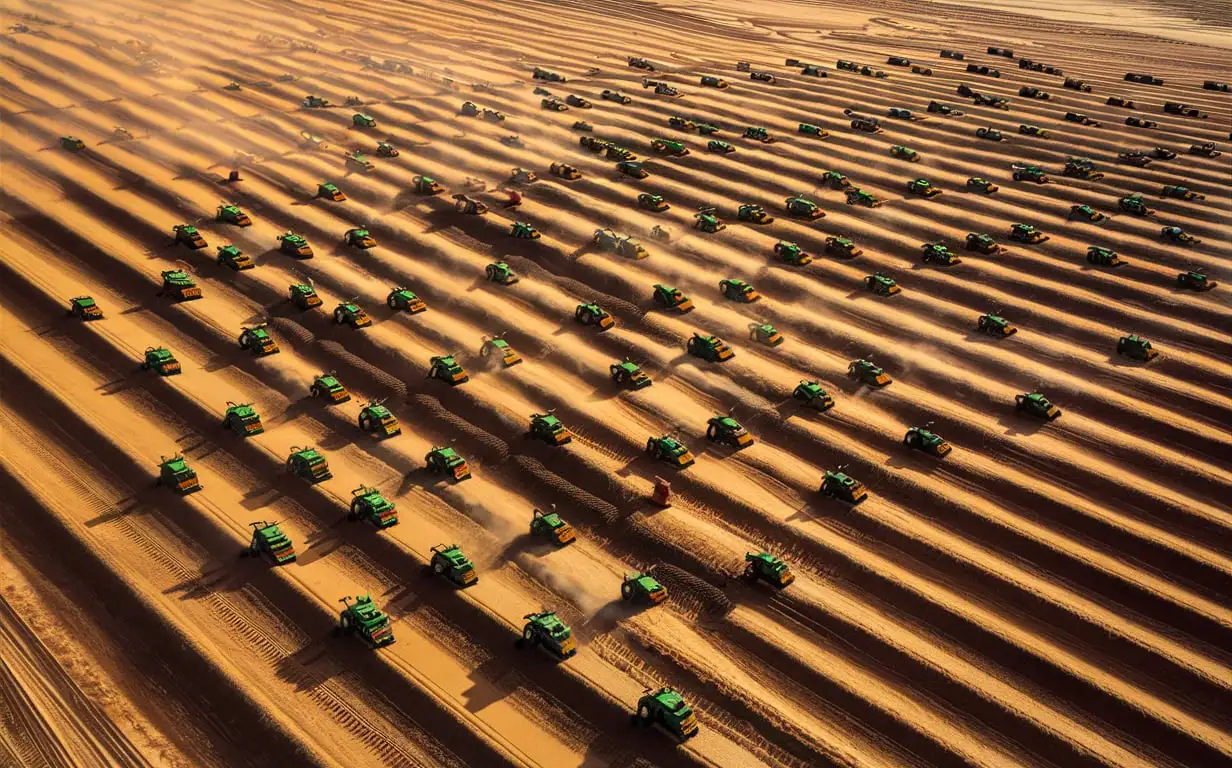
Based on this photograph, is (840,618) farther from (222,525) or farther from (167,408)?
(167,408)

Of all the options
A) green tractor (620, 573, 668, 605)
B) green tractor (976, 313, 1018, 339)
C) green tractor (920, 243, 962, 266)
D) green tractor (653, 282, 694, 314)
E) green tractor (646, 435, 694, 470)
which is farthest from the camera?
green tractor (920, 243, 962, 266)

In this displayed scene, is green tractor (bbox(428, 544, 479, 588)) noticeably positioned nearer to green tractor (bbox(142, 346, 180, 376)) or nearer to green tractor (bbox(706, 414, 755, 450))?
green tractor (bbox(706, 414, 755, 450))

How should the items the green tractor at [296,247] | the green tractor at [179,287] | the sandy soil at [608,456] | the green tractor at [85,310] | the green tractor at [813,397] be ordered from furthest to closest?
1. the green tractor at [296,247]
2. the green tractor at [179,287]
3. the green tractor at [85,310]
4. the green tractor at [813,397]
5. the sandy soil at [608,456]

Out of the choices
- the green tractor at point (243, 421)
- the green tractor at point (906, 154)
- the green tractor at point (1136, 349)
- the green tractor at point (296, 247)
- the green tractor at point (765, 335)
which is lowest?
the green tractor at point (243, 421)

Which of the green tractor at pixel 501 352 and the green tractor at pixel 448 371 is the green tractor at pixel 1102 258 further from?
the green tractor at pixel 448 371

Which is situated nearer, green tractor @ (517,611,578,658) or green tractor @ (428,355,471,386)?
green tractor @ (517,611,578,658)

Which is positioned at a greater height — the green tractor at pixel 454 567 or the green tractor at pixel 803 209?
the green tractor at pixel 803 209

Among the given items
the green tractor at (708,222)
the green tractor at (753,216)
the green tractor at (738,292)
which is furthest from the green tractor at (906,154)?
the green tractor at (738,292)

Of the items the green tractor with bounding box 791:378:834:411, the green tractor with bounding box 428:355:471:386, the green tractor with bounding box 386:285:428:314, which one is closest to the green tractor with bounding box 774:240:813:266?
the green tractor with bounding box 791:378:834:411
